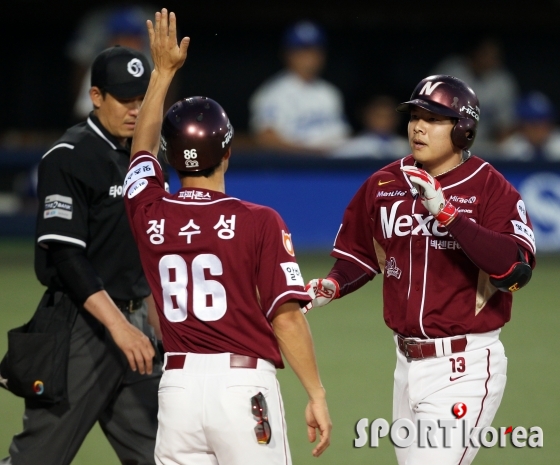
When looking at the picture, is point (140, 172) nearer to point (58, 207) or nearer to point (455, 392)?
point (58, 207)

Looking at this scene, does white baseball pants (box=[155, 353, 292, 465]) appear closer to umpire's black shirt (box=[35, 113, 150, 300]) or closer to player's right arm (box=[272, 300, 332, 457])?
player's right arm (box=[272, 300, 332, 457])

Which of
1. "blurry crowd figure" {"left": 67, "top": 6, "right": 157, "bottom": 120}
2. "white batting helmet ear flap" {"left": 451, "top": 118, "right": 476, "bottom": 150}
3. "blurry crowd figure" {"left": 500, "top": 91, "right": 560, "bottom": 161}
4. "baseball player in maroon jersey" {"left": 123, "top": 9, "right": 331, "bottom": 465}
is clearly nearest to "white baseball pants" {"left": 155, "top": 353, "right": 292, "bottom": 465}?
"baseball player in maroon jersey" {"left": 123, "top": 9, "right": 331, "bottom": 465}

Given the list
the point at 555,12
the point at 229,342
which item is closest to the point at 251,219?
the point at 229,342

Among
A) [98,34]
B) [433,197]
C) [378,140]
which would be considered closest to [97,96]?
[433,197]

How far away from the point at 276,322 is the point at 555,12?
1366cm

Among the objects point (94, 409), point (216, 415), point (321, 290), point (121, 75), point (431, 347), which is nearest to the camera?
point (216, 415)

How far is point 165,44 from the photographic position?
4.22m

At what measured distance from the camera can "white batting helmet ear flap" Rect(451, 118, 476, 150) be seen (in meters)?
4.26

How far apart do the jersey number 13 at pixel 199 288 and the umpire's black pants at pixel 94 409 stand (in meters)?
1.05

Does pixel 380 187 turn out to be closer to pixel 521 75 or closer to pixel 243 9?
pixel 243 9

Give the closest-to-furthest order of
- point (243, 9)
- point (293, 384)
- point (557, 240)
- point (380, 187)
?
point (380, 187)
point (293, 384)
point (557, 240)
point (243, 9)

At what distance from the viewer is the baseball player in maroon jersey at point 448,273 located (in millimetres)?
4090

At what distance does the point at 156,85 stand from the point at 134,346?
1122 mm

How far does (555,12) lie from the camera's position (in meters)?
16.2
